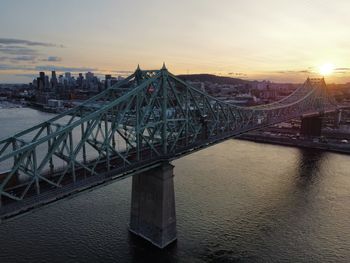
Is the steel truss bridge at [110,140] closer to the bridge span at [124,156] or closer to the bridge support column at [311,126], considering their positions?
the bridge span at [124,156]

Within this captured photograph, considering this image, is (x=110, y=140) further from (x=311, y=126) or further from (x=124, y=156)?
(x=311, y=126)

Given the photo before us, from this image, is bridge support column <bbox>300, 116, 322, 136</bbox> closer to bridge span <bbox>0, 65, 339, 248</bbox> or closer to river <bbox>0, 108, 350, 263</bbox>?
river <bbox>0, 108, 350, 263</bbox>

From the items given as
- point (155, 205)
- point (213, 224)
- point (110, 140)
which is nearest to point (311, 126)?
point (213, 224)

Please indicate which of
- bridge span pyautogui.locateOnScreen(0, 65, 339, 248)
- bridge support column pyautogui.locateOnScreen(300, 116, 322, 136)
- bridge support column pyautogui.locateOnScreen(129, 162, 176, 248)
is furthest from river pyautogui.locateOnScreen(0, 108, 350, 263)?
bridge support column pyautogui.locateOnScreen(300, 116, 322, 136)

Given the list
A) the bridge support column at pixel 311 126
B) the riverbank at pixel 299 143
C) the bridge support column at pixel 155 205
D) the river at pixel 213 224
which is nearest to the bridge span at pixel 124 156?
the bridge support column at pixel 155 205

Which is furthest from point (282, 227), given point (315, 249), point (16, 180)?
point (16, 180)

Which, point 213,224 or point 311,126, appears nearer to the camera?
point 213,224
